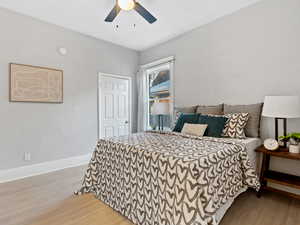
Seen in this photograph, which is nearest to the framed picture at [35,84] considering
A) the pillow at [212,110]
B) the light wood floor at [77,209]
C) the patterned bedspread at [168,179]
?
the light wood floor at [77,209]

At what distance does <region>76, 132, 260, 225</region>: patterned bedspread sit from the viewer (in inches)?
49.6

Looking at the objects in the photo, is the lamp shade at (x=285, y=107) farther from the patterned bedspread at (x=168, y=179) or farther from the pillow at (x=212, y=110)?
the pillow at (x=212, y=110)

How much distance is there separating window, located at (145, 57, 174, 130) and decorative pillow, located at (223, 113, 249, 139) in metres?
1.37

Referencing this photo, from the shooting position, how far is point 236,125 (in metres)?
2.31

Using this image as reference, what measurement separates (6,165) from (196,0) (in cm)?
392

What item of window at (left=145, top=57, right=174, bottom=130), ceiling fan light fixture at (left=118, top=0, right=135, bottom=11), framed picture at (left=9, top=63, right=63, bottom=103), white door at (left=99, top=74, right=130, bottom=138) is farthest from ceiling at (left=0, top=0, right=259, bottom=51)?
white door at (left=99, top=74, right=130, bottom=138)

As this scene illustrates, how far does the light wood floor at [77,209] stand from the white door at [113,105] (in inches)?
69.4

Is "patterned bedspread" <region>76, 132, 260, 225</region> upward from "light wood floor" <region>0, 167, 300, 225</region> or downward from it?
upward

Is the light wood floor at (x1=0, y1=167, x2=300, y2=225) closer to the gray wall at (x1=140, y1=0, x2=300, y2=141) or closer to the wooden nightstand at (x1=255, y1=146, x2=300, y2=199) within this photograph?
the wooden nightstand at (x1=255, y1=146, x2=300, y2=199)

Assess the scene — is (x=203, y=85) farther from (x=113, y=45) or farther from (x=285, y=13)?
(x=113, y=45)

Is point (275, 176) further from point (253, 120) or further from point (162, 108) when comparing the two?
point (162, 108)

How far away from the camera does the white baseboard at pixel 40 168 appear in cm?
267

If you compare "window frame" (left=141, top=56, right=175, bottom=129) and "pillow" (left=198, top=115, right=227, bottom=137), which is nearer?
"pillow" (left=198, top=115, right=227, bottom=137)

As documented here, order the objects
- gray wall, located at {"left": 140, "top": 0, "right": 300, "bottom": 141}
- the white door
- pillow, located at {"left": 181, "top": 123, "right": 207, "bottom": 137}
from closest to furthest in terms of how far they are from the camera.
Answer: gray wall, located at {"left": 140, "top": 0, "right": 300, "bottom": 141} < pillow, located at {"left": 181, "top": 123, "right": 207, "bottom": 137} < the white door
